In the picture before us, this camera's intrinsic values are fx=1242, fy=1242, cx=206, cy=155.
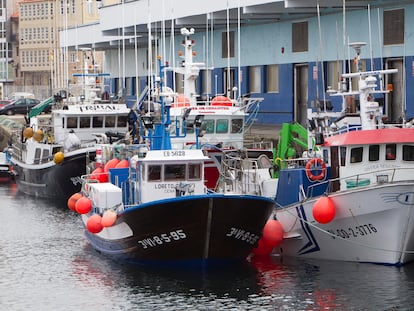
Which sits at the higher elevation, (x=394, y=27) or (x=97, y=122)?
(x=394, y=27)

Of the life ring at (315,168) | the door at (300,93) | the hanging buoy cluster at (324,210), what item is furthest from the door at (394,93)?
the hanging buoy cluster at (324,210)

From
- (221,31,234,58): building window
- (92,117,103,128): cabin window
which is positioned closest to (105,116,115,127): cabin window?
(92,117,103,128): cabin window

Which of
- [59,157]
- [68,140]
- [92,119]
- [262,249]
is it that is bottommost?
[262,249]

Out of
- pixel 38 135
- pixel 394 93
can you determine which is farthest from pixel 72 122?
pixel 394 93

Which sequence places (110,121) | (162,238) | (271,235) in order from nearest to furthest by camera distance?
(162,238), (271,235), (110,121)

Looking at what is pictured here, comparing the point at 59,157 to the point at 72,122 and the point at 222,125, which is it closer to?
the point at 72,122

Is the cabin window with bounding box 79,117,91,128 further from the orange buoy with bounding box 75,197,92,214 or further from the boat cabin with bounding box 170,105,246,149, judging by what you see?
the orange buoy with bounding box 75,197,92,214

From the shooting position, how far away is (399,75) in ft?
122

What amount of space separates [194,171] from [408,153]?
4.29m

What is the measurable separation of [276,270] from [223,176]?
2.51 metres

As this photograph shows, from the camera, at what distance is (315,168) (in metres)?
25.8

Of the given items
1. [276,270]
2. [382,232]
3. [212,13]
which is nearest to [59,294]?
[276,270]

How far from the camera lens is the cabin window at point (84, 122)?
40.3 meters

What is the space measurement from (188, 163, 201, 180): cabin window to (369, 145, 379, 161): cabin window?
345cm
